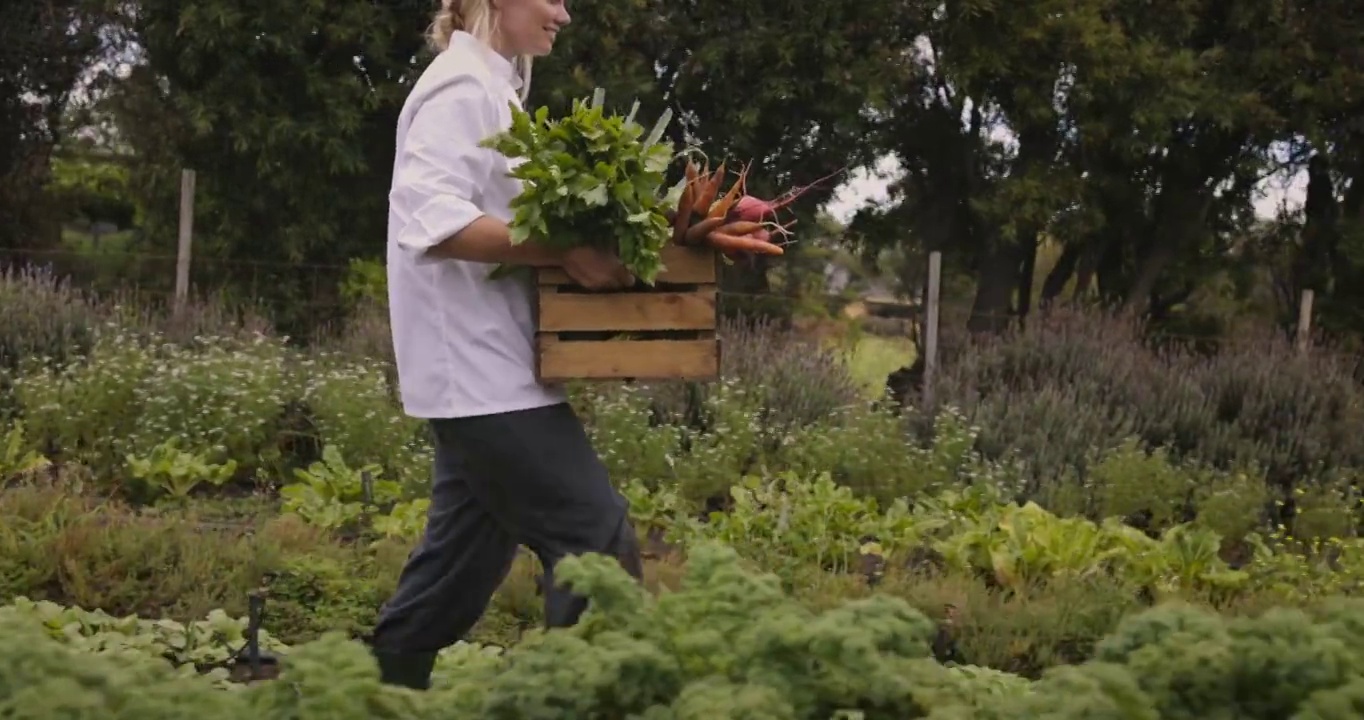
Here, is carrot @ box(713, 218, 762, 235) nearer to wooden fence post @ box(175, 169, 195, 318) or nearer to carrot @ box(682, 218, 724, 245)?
carrot @ box(682, 218, 724, 245)

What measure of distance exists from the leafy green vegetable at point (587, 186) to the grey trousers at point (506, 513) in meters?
0.38

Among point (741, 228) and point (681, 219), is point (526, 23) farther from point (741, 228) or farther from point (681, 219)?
point (741, 228)

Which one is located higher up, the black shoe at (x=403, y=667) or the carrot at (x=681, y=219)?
the carrot at (x=681, y=219)

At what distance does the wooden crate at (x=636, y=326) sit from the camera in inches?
122

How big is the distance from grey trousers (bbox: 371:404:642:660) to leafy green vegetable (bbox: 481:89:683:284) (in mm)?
380

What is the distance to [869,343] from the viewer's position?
575 inches

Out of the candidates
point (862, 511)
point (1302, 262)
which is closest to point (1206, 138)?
point (1302, 262)

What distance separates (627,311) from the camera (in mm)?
3170

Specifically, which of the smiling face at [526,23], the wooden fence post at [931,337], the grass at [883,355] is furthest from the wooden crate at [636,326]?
the grass at [883,355]

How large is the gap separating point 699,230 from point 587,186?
1.03 feet

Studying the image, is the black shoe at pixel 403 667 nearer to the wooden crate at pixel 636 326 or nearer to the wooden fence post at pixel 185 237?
the wooden crate at pixel 636 326

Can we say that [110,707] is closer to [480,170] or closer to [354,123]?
[480,170]

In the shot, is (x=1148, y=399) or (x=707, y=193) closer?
(x=707, y=193)

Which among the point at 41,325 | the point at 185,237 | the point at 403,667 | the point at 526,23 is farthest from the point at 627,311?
the point at 185,237
